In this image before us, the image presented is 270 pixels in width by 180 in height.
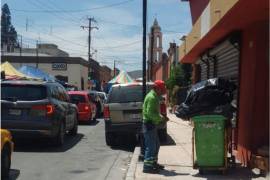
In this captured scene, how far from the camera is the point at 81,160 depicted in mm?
12945

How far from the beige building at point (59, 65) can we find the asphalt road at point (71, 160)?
5297 cm

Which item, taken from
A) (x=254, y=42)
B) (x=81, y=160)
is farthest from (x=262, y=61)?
(x=81, y=160)

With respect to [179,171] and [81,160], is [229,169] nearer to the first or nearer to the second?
[179,171]

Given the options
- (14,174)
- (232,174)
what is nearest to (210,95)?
(232,174)

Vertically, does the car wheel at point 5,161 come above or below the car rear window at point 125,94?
below

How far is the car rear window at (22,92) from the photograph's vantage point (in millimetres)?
14273

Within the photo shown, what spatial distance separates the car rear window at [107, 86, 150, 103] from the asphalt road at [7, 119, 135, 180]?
1.33m

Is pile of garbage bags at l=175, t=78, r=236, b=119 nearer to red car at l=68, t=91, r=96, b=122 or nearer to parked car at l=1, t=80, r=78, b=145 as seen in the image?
parked car at l=1, t=80, r=78, b=145

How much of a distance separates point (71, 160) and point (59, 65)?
58038mm

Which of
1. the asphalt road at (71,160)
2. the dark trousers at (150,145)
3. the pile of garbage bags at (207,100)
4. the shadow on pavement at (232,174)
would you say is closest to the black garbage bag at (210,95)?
the pile of garbage bags at (207,100)

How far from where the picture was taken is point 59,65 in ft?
230

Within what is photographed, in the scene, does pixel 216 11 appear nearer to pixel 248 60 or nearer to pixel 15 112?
pixel 248 60

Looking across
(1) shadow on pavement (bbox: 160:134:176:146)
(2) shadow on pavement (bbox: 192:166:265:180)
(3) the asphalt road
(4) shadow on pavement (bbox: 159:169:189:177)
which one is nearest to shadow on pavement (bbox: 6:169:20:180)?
(3) the asphalt road

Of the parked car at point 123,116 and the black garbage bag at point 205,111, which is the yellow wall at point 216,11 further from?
the parked car at point 123,116
